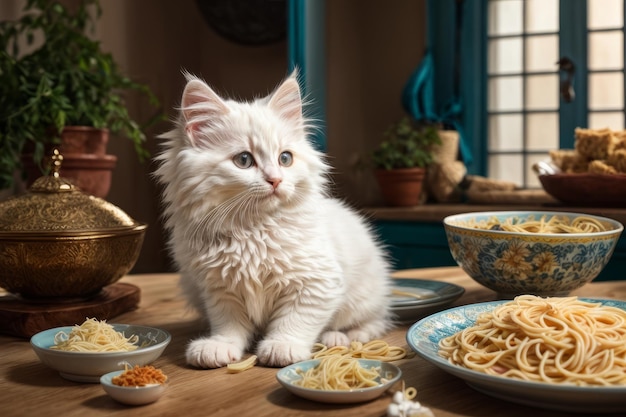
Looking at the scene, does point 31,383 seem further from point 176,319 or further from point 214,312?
point 176,319

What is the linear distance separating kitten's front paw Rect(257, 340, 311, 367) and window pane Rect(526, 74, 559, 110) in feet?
9.08

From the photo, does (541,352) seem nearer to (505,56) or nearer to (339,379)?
(339,379)

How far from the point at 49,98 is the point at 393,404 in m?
2.13

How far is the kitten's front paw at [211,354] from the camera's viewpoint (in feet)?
3.15

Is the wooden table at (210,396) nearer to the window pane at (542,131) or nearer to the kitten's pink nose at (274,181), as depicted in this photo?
the kitten's pink nose at (274,181)

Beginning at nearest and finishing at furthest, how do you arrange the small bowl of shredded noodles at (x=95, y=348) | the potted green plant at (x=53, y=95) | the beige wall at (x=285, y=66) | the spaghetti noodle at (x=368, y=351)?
1. the small bowl of shredded noodles at (x=95, y=348)
2. the spaghetti noodle at (x=368, y=351)
3. the potted green plant at (x=53, y=95)
4. the beige wall at (x=285, y=66)

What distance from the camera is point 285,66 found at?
409cm

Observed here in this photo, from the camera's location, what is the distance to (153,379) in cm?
81

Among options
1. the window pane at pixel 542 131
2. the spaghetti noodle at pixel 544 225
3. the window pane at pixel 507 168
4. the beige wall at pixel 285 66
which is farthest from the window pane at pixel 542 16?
the spaghetti noodle at pixel 544 225

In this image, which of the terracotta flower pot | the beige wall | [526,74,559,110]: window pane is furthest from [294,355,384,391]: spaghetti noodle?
[526,74,559,110]: window pane

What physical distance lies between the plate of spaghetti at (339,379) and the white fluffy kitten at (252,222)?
0.50 ft

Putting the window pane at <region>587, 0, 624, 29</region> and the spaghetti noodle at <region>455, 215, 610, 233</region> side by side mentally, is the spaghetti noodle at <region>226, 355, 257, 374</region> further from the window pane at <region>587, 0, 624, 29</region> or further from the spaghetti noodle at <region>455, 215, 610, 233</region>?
the window pane at <region>587, 0, 624, 29</region>

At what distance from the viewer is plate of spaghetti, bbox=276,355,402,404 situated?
77 centimetres

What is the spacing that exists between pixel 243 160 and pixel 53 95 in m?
1.65
